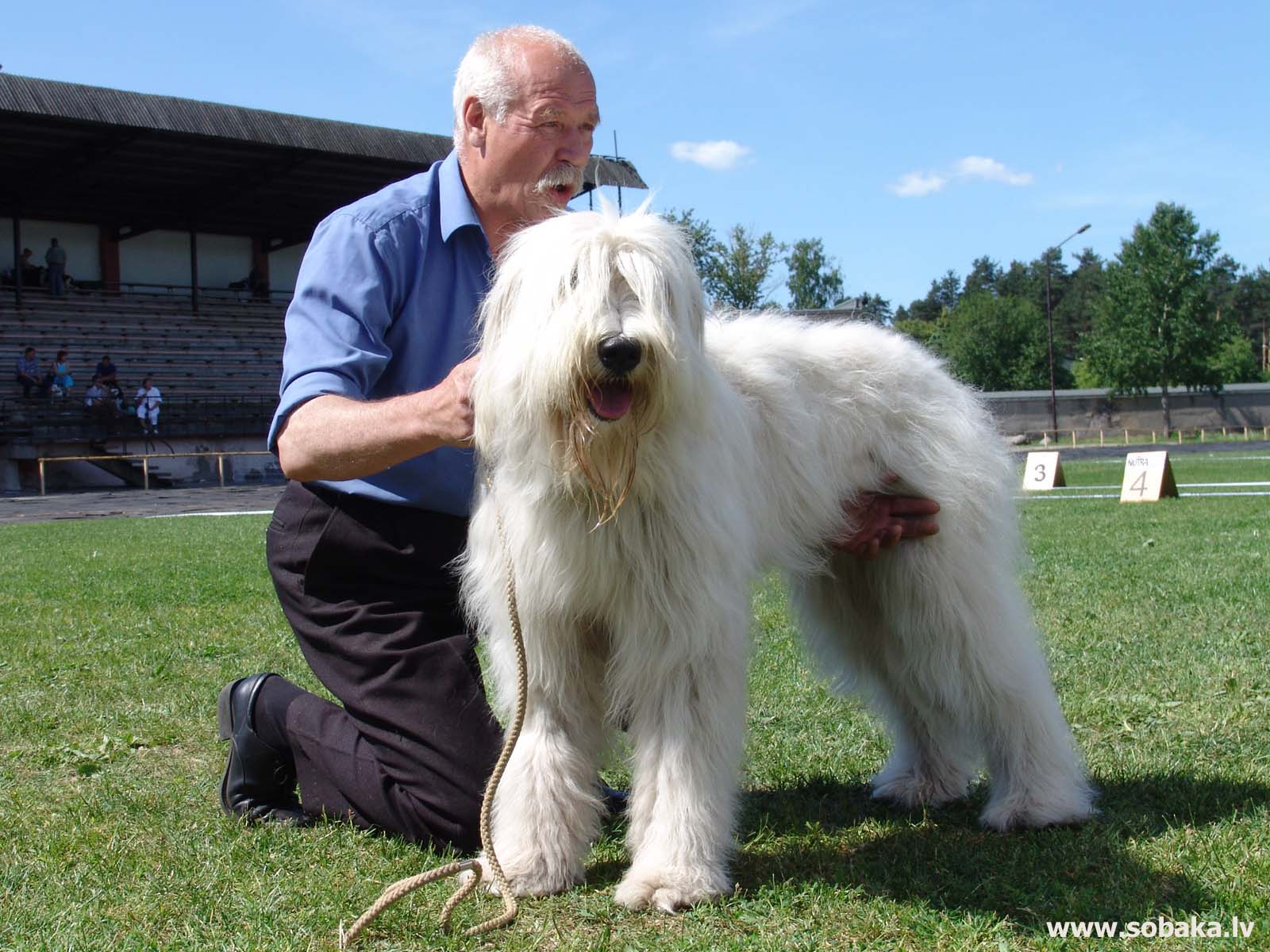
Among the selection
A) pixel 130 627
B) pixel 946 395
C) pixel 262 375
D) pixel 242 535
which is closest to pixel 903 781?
pixel 946 395

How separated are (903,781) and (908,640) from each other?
478 millimetres

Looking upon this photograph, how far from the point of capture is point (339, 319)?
3.16 m

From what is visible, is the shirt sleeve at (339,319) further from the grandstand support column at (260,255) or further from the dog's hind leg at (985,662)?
the grandstand support column at (260,255)

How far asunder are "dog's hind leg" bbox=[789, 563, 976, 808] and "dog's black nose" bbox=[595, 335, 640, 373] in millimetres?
1344

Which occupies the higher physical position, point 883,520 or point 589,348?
point 589,348

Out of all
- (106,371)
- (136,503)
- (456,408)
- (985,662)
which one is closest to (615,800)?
(985,662)

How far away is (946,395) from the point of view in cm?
361

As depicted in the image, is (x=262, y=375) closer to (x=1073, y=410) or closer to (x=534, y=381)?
(x=534, y=381)

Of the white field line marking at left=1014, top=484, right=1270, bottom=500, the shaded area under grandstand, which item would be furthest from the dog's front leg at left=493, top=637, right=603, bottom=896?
the shaded area under grandstand

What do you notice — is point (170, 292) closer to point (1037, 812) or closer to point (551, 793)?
point (551, 793)

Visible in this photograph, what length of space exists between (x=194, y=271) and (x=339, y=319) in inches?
1285

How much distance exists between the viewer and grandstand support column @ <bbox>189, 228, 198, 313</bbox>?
33.0 m

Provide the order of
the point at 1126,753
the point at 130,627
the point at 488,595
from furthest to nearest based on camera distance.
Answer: the point at 130,627
the point at 1126,753
the point at 488,595

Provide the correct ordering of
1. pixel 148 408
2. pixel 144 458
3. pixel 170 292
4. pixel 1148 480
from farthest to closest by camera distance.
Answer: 1. pixel 170 292
2. pixel 148 408
3. pixel 144 458
4. pixel 1148 480
